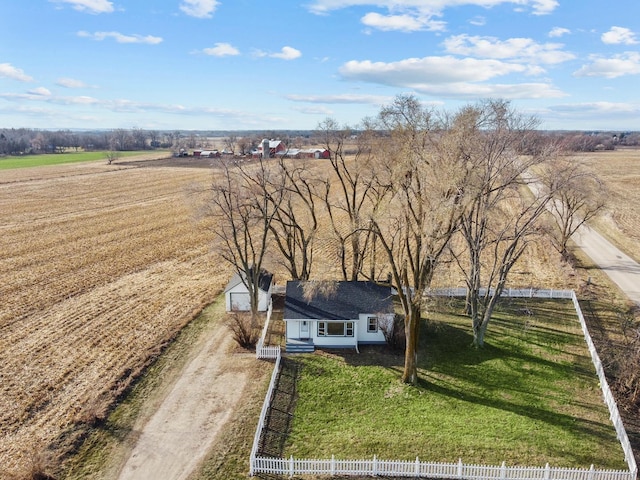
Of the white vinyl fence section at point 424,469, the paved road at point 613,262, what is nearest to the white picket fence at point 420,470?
the white vinyl fence section at point 424,469

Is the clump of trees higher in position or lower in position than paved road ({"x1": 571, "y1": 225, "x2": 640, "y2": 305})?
higher

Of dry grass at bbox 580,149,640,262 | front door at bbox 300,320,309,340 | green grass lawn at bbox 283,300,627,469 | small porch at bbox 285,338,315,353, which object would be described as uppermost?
Result: dry grass at bbox 580,149,640,262

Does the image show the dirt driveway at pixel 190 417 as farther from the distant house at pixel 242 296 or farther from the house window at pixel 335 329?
the distant house at pixel 242 296

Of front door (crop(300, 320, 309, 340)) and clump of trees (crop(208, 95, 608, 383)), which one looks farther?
front door (crop(300, 320, 309, 340))

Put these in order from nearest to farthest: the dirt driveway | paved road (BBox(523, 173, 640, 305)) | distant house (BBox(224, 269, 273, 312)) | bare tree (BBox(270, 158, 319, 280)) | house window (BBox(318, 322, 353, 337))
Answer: the dirt driveway → house window (BBox(318, 322, 353, 337)) → bare tree (BBox(270, 158, 319, 280)) → distant house (BBox(224, 269, 273, 312)) → paved road (BBox(523, 173, 640, 305))

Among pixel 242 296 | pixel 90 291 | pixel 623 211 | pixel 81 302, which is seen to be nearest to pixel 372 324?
pixel 242 296

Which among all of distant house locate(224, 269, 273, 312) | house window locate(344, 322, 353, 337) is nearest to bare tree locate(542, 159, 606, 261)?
house window locate(344, 322, 353, 337)

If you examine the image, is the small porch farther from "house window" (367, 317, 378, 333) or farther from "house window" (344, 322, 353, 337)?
"house window" (367, 317, 378, 333)

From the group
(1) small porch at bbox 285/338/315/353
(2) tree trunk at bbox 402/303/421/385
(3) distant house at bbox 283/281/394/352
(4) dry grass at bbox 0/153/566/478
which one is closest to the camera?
(4) dry grass at bbox 0/153/566/478
